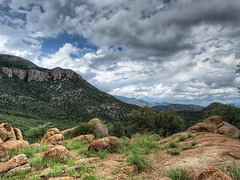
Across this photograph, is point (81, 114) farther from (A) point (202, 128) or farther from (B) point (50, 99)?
(A) point (202, 128)

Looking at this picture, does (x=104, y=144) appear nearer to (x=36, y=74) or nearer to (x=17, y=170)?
(x=17, y=170)

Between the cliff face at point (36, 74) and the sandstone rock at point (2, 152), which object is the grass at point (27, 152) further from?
the cliff face at point (36, 74)

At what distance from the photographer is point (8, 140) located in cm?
1539

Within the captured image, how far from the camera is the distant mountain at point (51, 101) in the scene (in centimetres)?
6806

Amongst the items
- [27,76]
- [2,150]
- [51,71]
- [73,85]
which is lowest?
[2,150]

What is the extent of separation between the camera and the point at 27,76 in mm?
114312

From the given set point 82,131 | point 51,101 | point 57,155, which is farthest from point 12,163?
point 51,101

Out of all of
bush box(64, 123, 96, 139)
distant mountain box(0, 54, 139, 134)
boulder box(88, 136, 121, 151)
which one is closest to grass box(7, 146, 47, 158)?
boulder box(88, 136, 121, 151)

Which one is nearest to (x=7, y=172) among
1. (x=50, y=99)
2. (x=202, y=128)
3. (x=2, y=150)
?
(x=2, y=150)

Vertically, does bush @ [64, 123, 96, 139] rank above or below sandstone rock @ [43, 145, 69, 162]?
below

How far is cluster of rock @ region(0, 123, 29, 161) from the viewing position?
7.44m

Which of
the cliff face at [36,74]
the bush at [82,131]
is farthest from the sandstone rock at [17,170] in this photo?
the cliff face at [36,74]

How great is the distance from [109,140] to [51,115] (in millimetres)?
73265

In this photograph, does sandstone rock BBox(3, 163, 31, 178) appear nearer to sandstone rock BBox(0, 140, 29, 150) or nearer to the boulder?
the boulder
